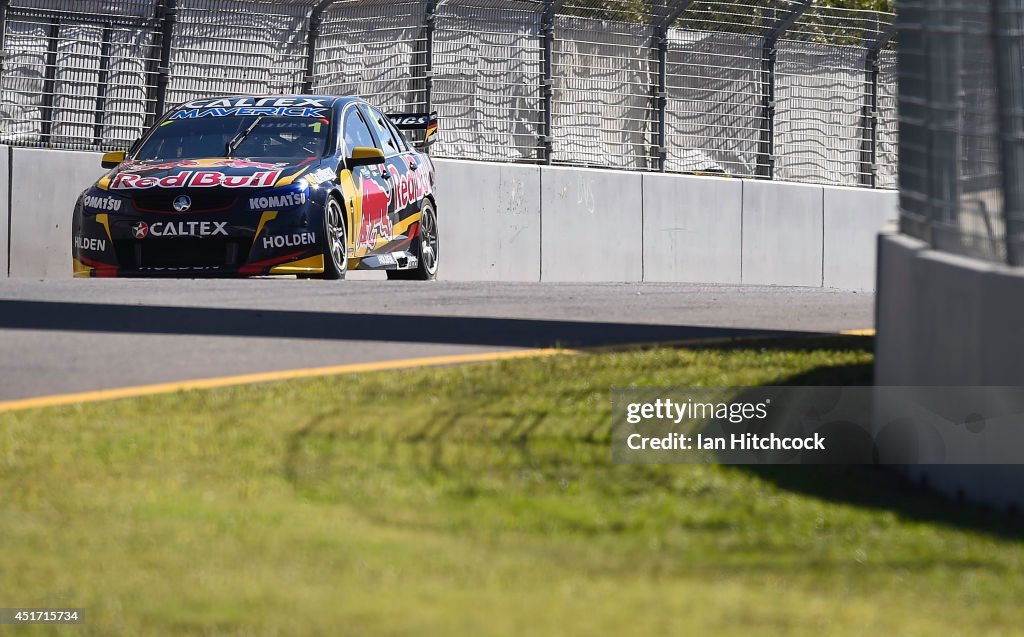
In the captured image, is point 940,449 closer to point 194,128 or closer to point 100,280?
point 100,280

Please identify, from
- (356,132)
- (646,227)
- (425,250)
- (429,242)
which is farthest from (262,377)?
(646,227)

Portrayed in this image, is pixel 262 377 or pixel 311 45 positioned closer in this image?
pixel 262 377

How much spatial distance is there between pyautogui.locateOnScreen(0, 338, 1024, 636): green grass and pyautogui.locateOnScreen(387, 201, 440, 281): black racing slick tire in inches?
309

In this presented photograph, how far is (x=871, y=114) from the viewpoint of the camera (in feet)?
73.0

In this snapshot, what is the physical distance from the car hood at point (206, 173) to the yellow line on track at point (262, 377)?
436cm

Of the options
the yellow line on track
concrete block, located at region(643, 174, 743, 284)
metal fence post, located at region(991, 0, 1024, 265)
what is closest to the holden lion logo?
the yellow line on track

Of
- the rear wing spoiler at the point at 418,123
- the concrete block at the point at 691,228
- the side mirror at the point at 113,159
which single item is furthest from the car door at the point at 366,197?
the concrete block at the point at 691,228

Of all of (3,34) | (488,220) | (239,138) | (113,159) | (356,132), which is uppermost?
(3,34)

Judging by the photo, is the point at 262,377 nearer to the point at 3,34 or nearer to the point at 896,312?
the point at 896,312

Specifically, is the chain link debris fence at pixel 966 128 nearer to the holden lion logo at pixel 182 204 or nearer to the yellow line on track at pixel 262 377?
the yellow line on track at pixel 262 377

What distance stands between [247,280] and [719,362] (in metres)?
5.00

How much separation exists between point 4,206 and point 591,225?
6.99m

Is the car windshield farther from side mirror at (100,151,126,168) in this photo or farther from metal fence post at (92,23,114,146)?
metal fence post at (92,23,114,146)

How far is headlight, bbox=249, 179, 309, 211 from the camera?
40.9 ft
